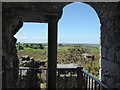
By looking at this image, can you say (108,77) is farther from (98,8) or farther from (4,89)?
(4,89)

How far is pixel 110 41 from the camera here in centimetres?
232

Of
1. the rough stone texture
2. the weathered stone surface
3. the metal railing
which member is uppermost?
the rough stone texture

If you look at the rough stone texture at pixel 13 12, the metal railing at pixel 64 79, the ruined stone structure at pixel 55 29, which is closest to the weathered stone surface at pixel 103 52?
the ruined stone structure at pixel 55 29

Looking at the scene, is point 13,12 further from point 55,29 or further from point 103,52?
point 103,52

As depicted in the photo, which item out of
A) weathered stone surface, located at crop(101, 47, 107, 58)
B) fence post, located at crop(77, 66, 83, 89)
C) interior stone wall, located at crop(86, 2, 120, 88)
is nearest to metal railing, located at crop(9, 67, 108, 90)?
fence post, located at crop(77, 66, 83, 89)

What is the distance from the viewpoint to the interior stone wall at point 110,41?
2113 millimetres

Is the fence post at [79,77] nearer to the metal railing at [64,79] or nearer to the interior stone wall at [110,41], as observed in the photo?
the metal railing at [64,79]

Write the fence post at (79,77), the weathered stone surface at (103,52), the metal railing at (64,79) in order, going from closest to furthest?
1. the metal railing at (64,79)
2. the weathered stone surface at (103,52)
3. the fence post at (79,77)

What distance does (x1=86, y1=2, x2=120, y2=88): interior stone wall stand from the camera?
83.2 inches

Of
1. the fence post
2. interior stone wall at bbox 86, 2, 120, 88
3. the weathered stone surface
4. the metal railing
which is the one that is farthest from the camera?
the fence post

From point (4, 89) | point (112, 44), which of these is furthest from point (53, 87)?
point (112, 44)

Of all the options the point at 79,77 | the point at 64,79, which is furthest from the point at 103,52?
the point at 64,79

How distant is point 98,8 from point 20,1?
1402mm

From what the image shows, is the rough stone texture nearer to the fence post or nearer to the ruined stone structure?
the ruined stone structure
